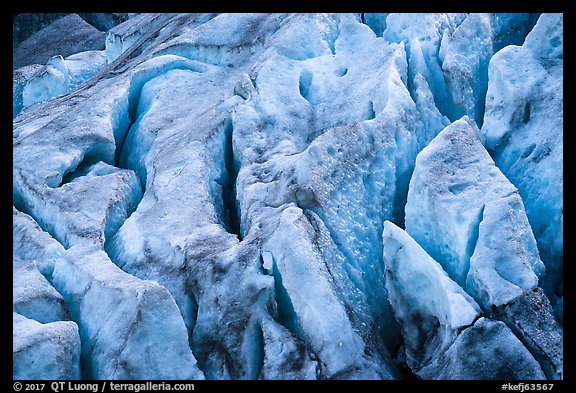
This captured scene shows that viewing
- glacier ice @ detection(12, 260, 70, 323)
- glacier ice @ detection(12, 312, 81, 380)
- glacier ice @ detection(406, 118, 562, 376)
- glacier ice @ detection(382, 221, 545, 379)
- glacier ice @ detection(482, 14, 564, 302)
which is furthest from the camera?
glacier ice @ detection(482, 14, 564, 302)

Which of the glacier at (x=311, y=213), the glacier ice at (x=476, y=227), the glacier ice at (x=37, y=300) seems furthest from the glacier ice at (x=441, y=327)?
the glacier ice at (x=37, y=300)

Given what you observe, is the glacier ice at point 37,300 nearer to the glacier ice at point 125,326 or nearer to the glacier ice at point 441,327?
the glacier ice at point 125,326

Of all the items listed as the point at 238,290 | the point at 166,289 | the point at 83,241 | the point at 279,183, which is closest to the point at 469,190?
the point at 279,183

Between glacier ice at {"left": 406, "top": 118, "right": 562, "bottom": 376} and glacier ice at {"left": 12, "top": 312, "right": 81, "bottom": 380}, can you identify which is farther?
glacier ice at {"left": 406, "top": 118, "right": 562, "bottom": 376}

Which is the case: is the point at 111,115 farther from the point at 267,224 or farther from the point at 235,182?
the point at 267,224

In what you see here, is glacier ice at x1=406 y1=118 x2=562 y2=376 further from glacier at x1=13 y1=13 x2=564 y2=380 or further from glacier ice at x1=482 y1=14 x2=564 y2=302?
glacier ice at x1=482 y1=14 x2=564 y2=302

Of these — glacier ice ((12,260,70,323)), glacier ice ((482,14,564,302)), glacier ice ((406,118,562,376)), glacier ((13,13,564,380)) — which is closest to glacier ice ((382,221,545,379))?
glacier ((13,13,564,380))

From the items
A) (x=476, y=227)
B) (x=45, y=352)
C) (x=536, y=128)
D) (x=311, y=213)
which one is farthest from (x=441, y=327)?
(x=45, y=352)
